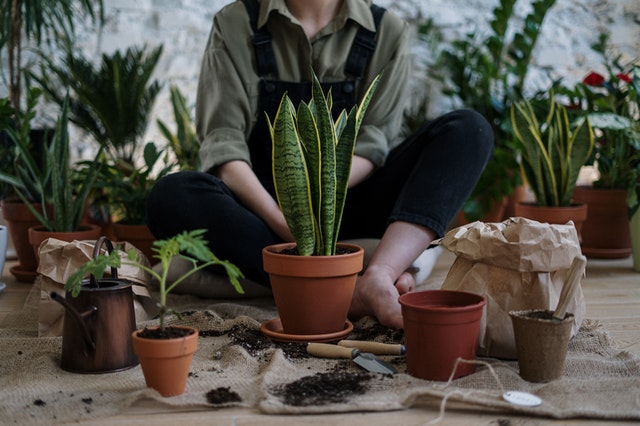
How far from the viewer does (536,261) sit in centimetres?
151

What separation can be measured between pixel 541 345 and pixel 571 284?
0.12 metres

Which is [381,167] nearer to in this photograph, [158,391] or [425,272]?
[425,272]

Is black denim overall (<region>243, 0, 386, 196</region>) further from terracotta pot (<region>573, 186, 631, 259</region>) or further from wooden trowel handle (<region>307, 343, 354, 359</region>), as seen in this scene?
terracotta pot (<region>573, 186, 631, 259</region>)

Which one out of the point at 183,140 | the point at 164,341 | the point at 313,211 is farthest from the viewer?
the point at 183,140

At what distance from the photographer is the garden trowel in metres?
1.46

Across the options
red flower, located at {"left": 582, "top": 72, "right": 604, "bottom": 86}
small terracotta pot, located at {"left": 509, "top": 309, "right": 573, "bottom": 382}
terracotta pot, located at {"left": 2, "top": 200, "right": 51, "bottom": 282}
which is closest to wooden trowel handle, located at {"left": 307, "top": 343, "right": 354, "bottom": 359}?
small terracotta pot, located at {"left": 509, "top": 309, "right": 573, "bottom": 382}

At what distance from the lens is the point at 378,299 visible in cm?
179

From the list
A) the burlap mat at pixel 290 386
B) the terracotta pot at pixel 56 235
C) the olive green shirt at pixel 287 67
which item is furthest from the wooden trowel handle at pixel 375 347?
the terracotta pot at pixel 56 235

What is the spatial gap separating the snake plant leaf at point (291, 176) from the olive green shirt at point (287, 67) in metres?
0.51

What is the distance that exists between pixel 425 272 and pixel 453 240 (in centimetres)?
74

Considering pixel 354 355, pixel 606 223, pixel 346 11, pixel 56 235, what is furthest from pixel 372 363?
pixel 606 223

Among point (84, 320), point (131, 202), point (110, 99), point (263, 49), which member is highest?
point (263, 49)

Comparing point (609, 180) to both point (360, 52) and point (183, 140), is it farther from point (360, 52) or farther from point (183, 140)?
point (183, 140)

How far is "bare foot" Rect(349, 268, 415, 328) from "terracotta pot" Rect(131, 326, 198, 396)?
0.57 meters
